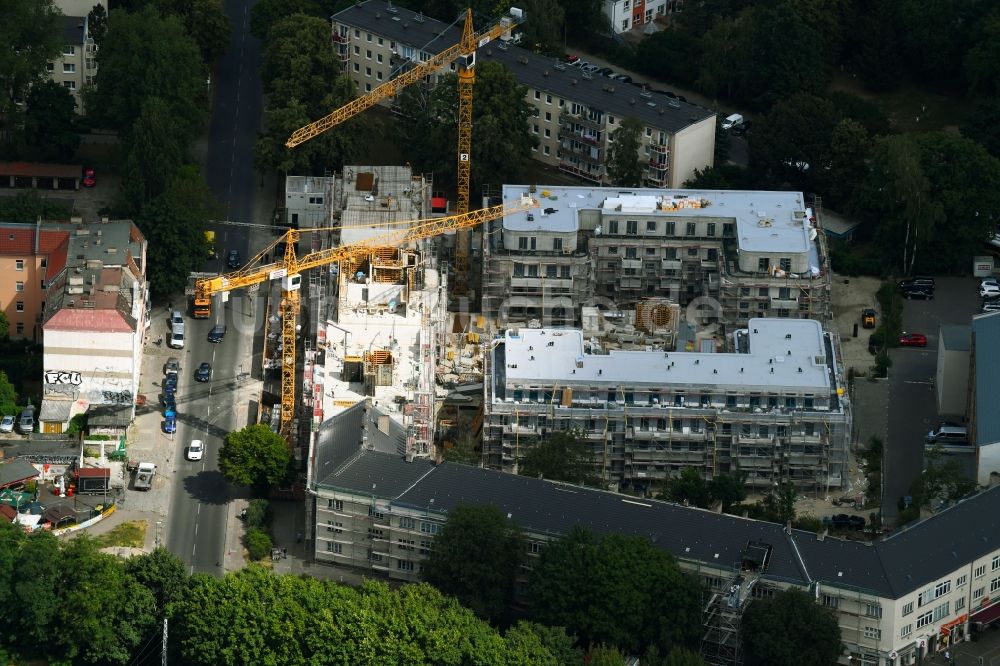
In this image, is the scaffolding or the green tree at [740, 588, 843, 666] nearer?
the green tree at [740, 588, 843, 666]

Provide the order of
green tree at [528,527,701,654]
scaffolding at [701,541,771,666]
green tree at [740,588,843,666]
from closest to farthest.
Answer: green tree at [740,588,843,666]
green tree at [528,527,701,654]
scaffolding at [701,541,771,666]

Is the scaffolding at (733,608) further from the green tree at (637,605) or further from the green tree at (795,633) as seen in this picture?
the green tree at (795,633)

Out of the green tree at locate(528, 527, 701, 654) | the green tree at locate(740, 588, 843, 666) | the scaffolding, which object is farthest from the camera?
the scaffolding

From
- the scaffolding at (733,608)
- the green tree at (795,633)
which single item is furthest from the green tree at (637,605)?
the green tree at (795,633)

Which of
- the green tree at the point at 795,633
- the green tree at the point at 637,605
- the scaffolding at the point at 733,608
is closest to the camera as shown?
the green tree at the point at 795,633

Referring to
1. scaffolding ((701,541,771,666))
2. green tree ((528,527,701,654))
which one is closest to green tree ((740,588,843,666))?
scaffolding ((701,541,771,666))

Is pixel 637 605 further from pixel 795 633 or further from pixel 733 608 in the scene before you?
pixel 795 633

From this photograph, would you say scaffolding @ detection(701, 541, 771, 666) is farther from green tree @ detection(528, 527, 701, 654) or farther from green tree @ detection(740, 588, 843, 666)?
green tree @ detection(740, 588, 843, 666)

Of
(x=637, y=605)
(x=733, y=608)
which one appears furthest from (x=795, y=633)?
(x=637, y=605)

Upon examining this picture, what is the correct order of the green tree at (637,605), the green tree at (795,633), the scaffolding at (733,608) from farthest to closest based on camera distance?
1. the scaffolding at (733,608)
2. the green tree at (637,605)
3. the green tree at (795,633)
